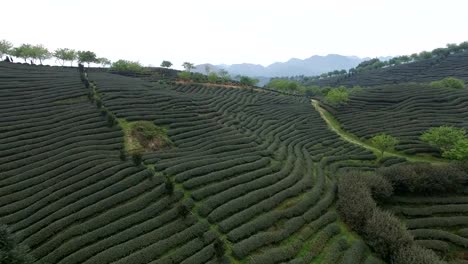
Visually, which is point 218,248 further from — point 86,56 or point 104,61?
point 104,61

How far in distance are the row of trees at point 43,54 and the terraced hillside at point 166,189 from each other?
6081cm

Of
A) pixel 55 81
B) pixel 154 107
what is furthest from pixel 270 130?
pixel 55 81

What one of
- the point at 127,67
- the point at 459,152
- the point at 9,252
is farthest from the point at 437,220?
the point at 127,67

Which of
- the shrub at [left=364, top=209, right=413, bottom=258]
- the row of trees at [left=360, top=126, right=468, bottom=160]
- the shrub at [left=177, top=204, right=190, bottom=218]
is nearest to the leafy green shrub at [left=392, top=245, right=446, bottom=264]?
the shrub at [left=364, top=209, right=413, bottom=258]

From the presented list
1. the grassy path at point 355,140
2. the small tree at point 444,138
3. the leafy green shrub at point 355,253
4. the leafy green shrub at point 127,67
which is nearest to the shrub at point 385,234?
the leafy green shrub at point 355,253

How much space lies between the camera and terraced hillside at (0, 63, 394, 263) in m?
26.5

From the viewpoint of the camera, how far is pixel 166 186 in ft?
103

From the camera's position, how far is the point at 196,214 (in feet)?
99.2

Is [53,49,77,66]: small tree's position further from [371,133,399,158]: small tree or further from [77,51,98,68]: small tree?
[371,133,399,158]: small tree

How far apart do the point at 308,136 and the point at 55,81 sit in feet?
169

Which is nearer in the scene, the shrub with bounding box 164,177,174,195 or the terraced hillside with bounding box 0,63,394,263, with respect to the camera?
the terraced hillside with bounding box 0,63,394,263

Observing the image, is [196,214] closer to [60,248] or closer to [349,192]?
[60,248]

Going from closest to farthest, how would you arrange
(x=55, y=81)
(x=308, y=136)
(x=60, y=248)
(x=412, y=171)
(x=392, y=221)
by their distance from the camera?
(x=60, y=248), (x=392, y=221), (x=412, y=171), (x=308, y=136), (x=55, y=81)

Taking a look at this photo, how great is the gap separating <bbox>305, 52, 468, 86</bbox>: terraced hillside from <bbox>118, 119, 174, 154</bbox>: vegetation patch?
131m
